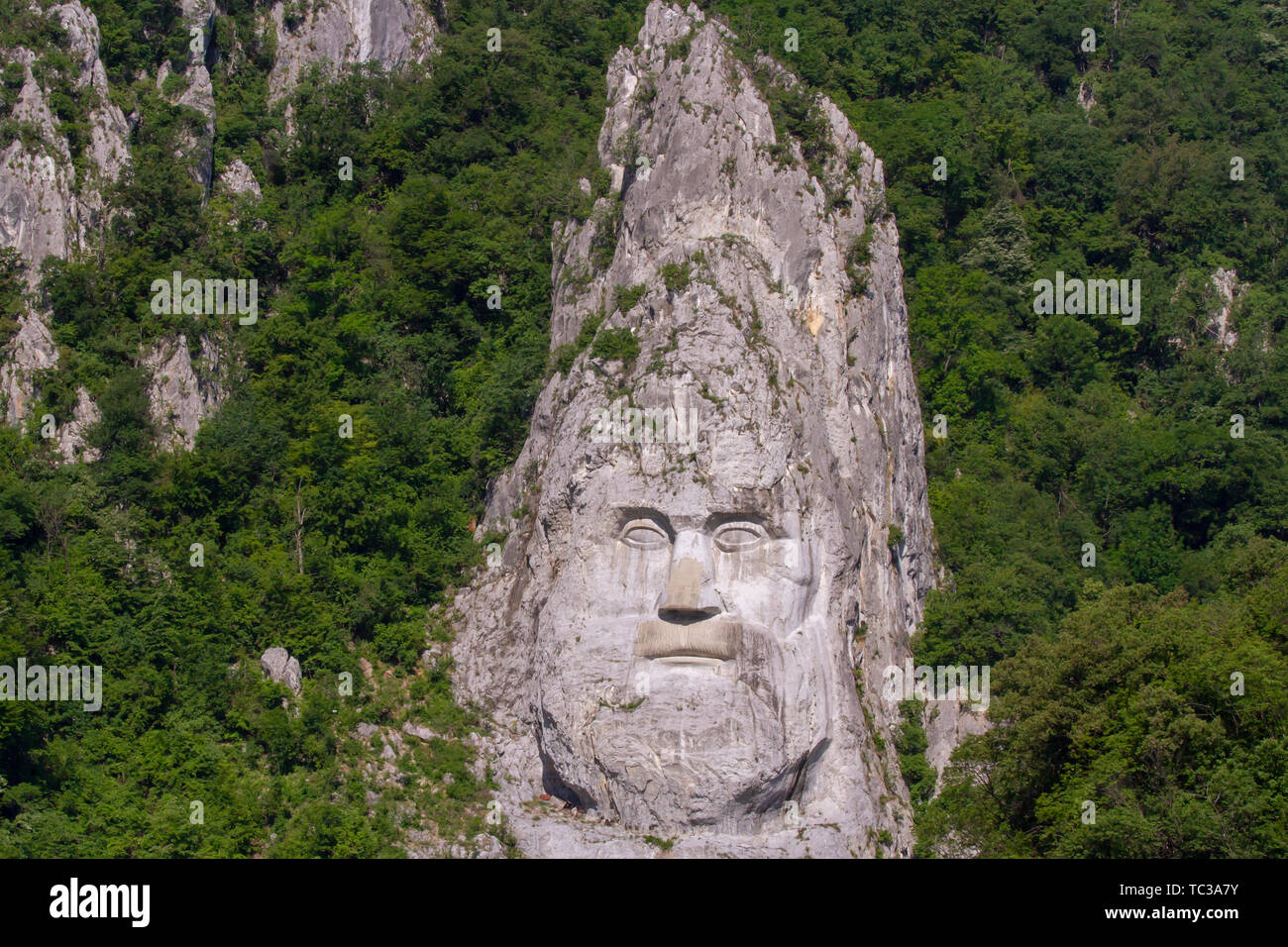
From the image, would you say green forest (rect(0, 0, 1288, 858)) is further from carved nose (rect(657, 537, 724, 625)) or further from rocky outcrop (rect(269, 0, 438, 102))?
carved nose (rect(657, 537, 724, 625))

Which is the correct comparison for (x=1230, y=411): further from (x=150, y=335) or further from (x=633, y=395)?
(x=150, y=335)

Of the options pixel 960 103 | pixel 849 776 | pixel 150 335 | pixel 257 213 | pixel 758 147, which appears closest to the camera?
pixel 849 776

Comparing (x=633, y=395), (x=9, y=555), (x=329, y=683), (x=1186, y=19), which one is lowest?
(x=329, y=683)

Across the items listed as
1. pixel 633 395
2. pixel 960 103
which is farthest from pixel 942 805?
pixel 960 103
